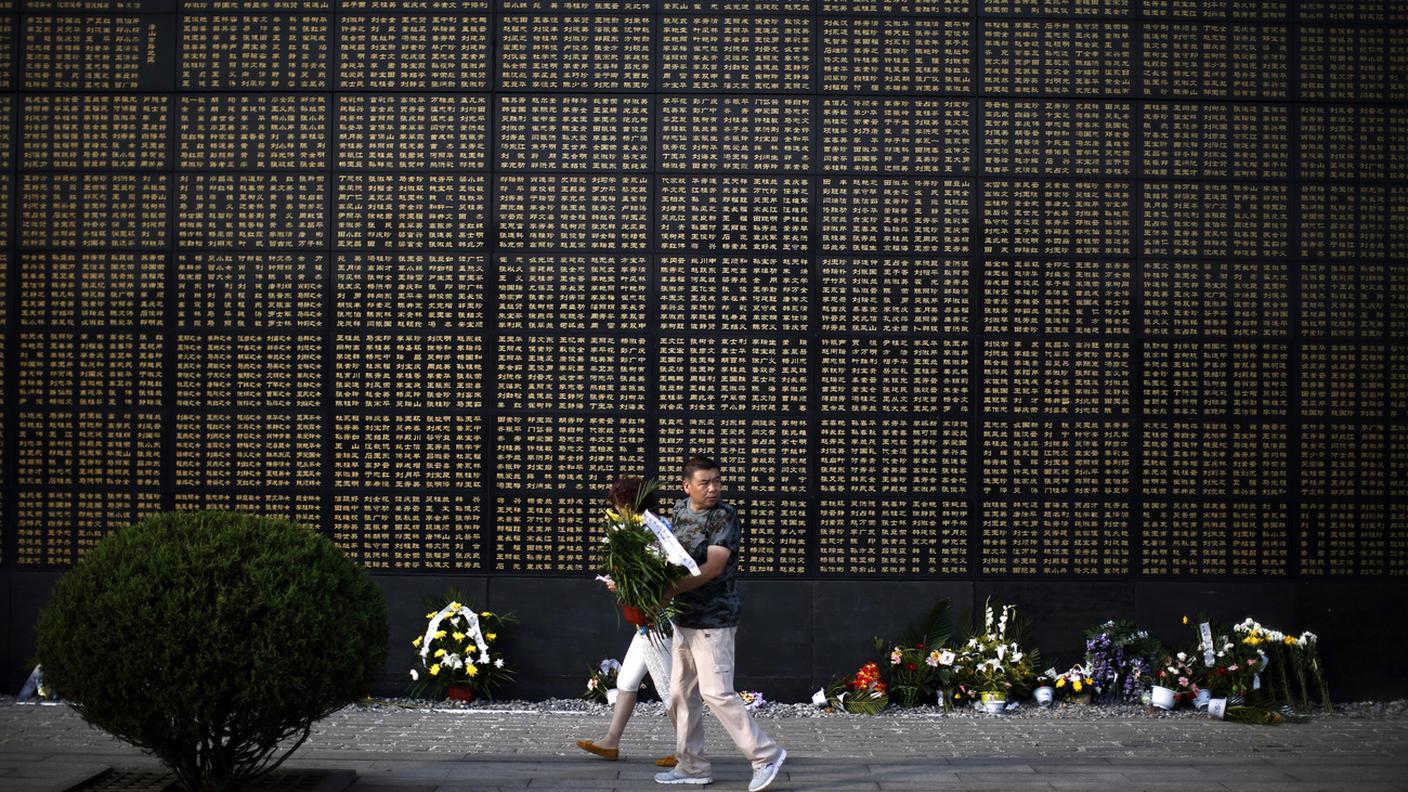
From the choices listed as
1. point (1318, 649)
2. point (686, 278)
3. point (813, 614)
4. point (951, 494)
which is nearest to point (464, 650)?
point (813, 614)

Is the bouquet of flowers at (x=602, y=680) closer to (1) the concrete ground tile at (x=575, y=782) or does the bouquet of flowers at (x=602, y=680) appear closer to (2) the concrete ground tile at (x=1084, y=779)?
(1) the concrete ground tile at (x=575, y=782)

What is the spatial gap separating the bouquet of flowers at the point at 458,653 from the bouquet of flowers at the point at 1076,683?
13.6ft

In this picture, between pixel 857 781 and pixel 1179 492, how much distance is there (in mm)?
4368

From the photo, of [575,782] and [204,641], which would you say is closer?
[204,641]

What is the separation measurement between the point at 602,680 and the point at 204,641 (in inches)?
170

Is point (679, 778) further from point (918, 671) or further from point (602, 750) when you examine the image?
point (918, 671)

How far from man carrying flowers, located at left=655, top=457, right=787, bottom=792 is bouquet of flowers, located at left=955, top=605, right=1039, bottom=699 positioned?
3.30m

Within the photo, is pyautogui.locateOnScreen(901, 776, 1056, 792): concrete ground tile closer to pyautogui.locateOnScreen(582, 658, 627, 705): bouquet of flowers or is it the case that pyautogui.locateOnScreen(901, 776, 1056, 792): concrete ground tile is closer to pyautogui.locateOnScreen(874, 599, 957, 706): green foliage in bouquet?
pyautogui.locateOnScreen(874, 599, 957, 706): green foliage in bouquet

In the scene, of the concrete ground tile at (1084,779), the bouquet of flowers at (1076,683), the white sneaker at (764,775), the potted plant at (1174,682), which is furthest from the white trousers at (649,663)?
the potted plant at (1174,682)

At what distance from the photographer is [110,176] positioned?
32.4ft

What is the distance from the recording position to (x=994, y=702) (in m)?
9.39

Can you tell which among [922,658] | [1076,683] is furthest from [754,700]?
[1076,683]

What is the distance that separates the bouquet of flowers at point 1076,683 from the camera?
9.46 metres

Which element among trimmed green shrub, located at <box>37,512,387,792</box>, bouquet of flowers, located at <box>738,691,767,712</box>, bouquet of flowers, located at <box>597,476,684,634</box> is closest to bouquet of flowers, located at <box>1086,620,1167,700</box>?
bouquet of flowers, located at <box>738,691,767,712</box>
